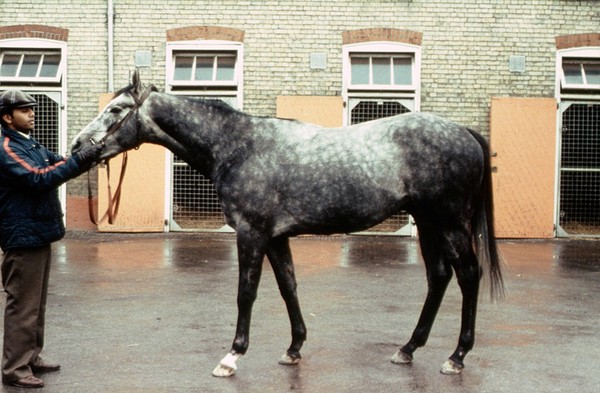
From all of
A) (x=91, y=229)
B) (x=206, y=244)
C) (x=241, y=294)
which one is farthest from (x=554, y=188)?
(x=241, y=294)

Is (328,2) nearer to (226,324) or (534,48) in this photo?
(534,48)

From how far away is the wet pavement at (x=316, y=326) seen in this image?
627 cm

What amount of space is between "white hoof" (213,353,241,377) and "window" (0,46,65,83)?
11535mm

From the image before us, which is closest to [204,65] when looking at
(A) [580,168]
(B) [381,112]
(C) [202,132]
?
(B) [381,112]

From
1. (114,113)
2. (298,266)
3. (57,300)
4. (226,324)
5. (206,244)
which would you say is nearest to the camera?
(114,113)

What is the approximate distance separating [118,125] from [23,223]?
0.89m

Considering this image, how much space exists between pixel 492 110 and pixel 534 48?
1.43 m

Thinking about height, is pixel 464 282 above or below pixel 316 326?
above

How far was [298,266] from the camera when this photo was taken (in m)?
12.6

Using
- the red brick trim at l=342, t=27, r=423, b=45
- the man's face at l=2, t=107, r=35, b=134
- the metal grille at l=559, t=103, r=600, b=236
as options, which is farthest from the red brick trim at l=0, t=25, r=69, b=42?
the man's face at l=2, t=107, r=35, b=134

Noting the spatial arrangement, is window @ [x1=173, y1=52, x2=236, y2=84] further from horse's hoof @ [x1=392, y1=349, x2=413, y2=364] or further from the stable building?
horse's hoof @ [x1=392, y1=349, x2=413, y2=364]

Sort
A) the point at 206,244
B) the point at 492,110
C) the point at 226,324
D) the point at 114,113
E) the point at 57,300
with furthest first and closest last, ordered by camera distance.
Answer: the point at 492,110
the point at 206,244
the point at 57,300
the point at 226,324
the point at 114,113

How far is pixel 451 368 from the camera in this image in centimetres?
647

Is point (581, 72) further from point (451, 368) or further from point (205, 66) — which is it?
point (451, 368)
